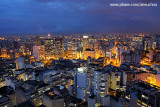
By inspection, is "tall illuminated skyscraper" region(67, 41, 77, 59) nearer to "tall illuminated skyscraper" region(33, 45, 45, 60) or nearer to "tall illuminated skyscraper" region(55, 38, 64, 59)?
"tall illuminated skyscraper" region(55, 38, 64, 59)

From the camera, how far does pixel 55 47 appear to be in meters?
23.6

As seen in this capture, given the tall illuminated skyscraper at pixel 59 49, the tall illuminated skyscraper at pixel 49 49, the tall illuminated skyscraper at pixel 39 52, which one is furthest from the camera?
the tall illuminated skyscraper at pixel 59 49

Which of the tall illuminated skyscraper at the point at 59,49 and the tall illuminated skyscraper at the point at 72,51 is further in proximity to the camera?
the tall illuminated skyscraper at the point at 72,51

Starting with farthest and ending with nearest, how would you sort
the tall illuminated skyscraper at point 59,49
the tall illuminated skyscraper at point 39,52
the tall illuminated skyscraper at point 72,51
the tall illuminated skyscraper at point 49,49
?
1. the tall illuminated skyscraper at point 72,51
2. the tall illuminated skyscraper at point 59,49
3. the tall illuminated skyscraper at point 49,49
4. the tall illuminated skyscraper at point 39,52

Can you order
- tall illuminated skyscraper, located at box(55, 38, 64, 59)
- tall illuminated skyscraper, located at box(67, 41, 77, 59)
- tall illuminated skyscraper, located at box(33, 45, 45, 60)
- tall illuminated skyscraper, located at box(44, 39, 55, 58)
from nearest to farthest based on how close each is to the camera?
tall illuminated skyscraper, located at box(33, 45, 45, 60), tall illuminated skyscraper, located at box(44, 39, 55, 58), tall illuminated skyscraper, located at box(55, 38, 64, 59), tall illuminated skyscraper, located at box(67, 41, 77, 59)

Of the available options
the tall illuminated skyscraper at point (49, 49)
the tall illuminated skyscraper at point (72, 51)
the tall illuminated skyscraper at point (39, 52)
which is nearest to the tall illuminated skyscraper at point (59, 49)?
the tall illuminated skyscraper at point (49, 49)

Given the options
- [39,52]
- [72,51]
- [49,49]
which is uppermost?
[49,49]

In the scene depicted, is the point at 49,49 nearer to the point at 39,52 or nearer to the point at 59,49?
the point at 59,49

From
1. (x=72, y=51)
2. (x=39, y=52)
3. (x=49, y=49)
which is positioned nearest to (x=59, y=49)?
(x=49, y=49)

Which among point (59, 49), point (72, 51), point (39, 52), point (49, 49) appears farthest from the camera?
point (72, 51)

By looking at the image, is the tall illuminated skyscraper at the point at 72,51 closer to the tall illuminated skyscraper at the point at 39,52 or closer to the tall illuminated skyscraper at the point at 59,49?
the tall illuminated skyscraper at the point at 59,49

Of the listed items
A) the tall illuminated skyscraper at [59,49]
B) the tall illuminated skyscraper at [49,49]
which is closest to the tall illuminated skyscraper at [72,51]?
the tall illuminated skyscraper at [59,49]

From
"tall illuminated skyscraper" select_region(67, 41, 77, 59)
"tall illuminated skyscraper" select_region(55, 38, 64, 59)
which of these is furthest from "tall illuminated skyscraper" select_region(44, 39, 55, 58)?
"tall illuminated skyscraper" select_region(67, 41, 77, 59)

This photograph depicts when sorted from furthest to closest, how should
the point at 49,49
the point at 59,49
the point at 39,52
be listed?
the point at 59,49 < the point at 49,49 < the point at 39,52
